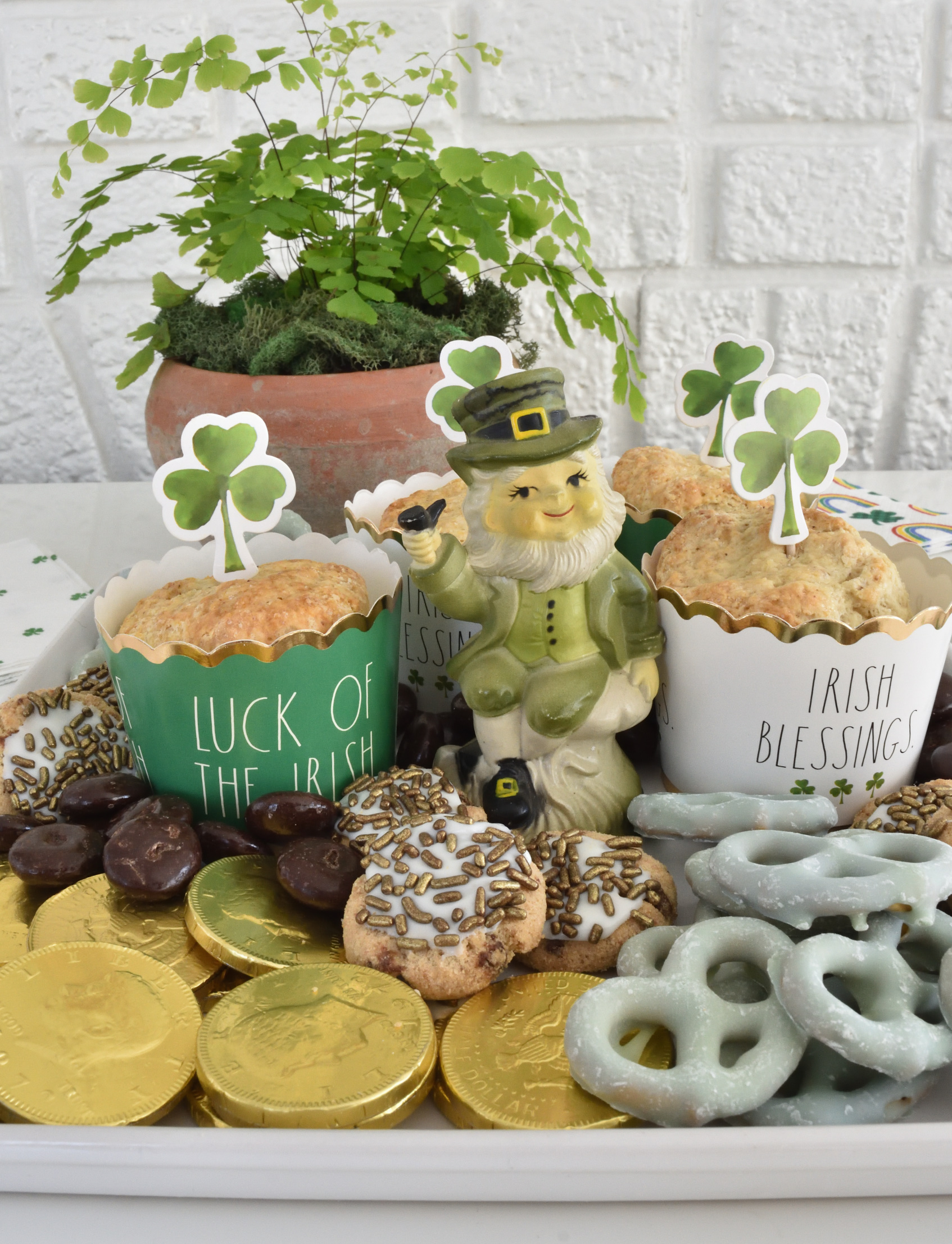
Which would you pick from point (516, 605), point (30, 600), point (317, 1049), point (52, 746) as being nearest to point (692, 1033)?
point (317, 1049)

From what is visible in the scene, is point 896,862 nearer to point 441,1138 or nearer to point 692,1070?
point 692,1070

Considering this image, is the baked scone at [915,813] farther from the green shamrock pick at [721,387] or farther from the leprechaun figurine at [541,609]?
the green shamrock pick at [721,387]

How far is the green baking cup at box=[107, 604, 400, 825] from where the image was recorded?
27.8 inches

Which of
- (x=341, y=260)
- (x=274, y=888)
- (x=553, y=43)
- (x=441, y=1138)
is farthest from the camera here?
(x=553, y=43)

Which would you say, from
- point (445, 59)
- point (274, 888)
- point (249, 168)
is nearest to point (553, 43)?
point (445, 59)

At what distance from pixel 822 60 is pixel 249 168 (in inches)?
33.4

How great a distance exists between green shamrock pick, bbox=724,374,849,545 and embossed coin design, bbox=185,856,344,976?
0.39m

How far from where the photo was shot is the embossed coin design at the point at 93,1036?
0.53 m

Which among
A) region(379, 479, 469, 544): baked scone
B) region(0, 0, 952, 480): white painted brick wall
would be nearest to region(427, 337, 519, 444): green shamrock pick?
region(379, 479, 469, 544): baked scone

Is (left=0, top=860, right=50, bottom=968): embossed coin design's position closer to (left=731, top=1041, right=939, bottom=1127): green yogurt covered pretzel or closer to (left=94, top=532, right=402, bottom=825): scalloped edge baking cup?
(left=94, top=532, right=402, bottom=825): scalloped edge baking cup

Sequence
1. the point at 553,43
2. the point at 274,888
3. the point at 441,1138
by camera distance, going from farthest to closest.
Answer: the point at 553,43 < the point at 274,888 < the point at 441,1138

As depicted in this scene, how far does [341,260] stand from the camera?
3.24 feet

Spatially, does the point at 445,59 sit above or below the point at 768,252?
above

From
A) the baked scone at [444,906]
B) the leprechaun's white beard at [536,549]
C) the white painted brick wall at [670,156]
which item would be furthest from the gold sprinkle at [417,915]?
the white painted brick wall at [670,156]
